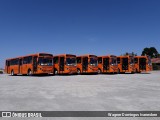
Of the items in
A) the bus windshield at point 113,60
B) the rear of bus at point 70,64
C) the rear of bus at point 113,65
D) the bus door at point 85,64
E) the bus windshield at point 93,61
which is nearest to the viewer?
the rear of bus at point 70,64

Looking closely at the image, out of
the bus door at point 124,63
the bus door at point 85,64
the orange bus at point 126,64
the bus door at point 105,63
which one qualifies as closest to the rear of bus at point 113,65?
the bus door at point 105,63

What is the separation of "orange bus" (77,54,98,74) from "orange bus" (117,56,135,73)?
4.84 metres

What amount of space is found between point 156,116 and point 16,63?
26889 millimetres

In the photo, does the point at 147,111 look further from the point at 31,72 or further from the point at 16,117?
the point at 31,72

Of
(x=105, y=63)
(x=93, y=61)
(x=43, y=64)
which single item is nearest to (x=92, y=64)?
(x=93, y=61)

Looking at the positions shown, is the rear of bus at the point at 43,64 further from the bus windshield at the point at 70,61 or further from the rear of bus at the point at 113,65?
A: the rear of bus at the point at 113,65

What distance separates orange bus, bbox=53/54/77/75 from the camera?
1123 inches

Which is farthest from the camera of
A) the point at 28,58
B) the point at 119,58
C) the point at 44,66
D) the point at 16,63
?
the point at 119,58

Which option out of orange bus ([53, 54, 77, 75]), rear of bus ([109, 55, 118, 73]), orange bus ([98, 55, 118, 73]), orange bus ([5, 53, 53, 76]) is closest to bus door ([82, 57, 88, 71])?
orange bus ([53, 54, 77, 75])

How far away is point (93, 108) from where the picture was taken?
7398 millimetres

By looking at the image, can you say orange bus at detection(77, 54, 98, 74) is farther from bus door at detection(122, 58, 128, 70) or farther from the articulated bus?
the articulated bus

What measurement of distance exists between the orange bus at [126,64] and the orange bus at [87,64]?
4.84 m

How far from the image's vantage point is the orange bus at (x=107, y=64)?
33.2 m

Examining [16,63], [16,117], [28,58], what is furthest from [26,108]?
[16,63]
